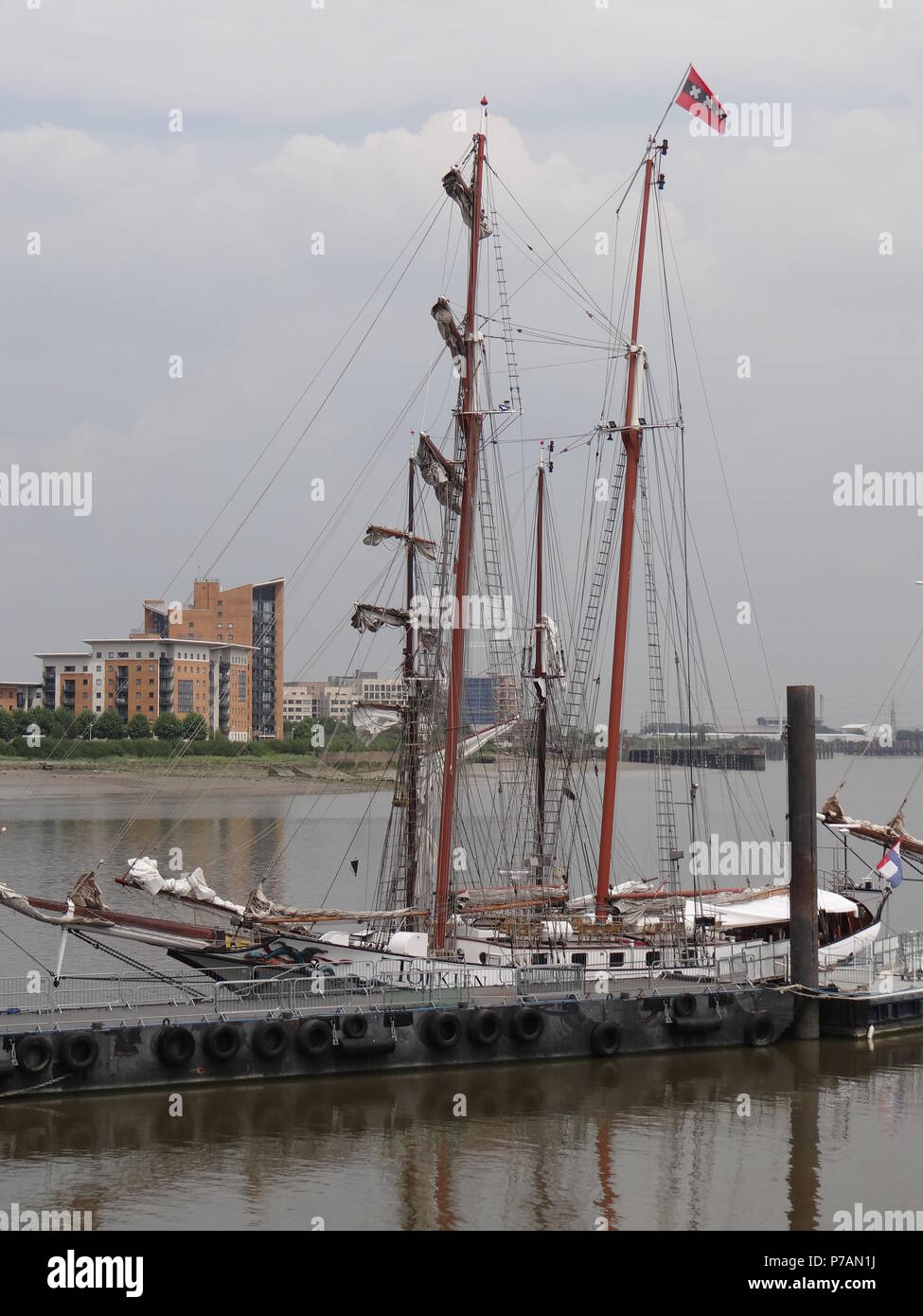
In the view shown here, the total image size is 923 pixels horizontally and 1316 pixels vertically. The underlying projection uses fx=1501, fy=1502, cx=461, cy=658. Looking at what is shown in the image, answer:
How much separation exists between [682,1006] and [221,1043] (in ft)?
38.5

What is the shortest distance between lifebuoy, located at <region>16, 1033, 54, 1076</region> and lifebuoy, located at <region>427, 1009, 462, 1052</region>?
28.3 feet

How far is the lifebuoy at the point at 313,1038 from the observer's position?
3319 centimetres

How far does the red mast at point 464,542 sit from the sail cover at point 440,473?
1.31 ft

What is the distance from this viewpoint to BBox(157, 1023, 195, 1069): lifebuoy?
31.8 meters

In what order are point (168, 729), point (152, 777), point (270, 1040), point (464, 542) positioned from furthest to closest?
point (168, 729), point (152, 777), point (464, 542), point (270, 1040)

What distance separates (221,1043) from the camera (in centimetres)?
3238

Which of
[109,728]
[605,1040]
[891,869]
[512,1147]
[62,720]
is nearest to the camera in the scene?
[512,1147]

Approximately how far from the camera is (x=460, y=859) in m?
45.1

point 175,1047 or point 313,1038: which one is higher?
point 175,1047

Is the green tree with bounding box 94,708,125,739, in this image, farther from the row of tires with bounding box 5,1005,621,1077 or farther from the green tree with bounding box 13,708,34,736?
the row of tires with bounding box 5,1005,621,1077

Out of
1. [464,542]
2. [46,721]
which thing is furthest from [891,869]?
[46,721]

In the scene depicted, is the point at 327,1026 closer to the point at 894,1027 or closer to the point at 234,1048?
the point at 234,1048

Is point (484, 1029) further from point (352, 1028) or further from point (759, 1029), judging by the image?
point (759, 1029)
